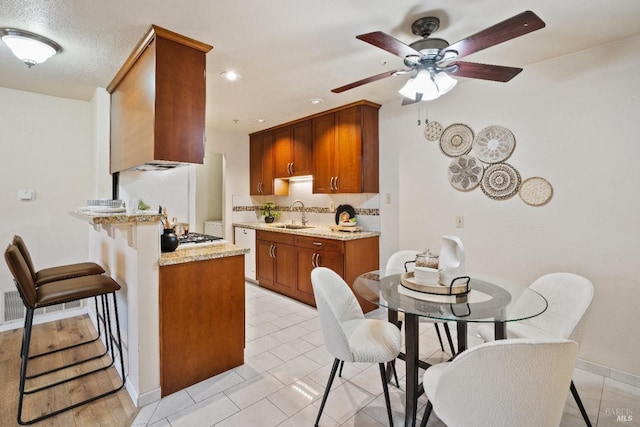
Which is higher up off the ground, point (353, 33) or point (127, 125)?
point (353, 33)

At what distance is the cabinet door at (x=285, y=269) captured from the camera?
13.0 ft

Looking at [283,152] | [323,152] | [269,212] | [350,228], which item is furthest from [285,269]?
[283,152]

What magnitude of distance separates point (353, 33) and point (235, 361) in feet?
8.20

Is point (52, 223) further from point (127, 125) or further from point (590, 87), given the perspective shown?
point (590, 87)

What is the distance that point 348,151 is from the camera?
12.0 ft

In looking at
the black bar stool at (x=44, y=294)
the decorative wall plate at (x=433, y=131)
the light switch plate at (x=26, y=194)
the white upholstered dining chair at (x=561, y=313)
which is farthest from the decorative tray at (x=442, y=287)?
the light switch plate at (x=26, y=194)

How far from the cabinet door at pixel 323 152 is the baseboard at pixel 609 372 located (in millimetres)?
2796

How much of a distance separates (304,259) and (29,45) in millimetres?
2979

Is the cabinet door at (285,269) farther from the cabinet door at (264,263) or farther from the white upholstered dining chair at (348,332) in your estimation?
the white upholstered dining chair at (348,332)

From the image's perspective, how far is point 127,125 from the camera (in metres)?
2.51

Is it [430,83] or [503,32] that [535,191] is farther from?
[503,32]

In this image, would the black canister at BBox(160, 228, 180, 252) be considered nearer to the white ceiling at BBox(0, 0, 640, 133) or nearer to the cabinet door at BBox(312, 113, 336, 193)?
the white ceiling at BBox(0, 0, 640, 133)

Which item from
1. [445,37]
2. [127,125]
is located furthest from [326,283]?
[127,125]

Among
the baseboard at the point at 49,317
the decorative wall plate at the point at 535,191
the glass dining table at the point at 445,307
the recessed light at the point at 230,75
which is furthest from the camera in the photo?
the baseboard at the point at 49,317
